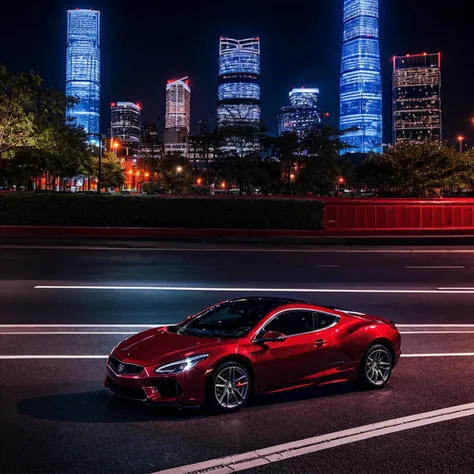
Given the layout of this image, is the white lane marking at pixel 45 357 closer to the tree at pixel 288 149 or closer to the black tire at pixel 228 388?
the black tire at pixel 228 388

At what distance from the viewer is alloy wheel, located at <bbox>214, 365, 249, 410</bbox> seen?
22.5ft

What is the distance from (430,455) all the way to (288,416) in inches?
63.7

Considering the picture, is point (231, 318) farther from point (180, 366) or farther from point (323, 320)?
point (180, 366)

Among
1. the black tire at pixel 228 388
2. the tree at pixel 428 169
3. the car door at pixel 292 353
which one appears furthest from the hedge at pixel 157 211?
the black tire at pixel 228 388

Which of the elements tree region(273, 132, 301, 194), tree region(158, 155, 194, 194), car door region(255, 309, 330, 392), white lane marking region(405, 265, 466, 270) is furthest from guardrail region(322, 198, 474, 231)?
tree region(158, 155, 194, 194)

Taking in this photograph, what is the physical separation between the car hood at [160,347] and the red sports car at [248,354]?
0.01 m

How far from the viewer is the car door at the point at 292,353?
282 inches

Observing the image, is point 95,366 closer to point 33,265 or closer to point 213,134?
point 33,265

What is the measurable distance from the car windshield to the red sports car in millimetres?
12

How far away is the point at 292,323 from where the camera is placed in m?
7.64

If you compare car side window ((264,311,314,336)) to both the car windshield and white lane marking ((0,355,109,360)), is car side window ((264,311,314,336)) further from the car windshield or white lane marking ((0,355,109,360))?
white lane marking ((0,355,109,360))

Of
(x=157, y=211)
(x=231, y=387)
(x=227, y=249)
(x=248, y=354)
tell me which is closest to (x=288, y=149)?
(x=157, y=211)

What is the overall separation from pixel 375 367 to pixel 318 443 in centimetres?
236

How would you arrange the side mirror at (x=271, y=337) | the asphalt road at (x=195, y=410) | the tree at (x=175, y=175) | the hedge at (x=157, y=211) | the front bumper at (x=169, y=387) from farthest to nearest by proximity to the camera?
the tree at (x=175, y=175)
the hedge at (x=157, y=211)
the side mirror at (x=271, y=337)
the front bumper at (x=169, y=387)
the asphalt road at (x=195, y=410)
